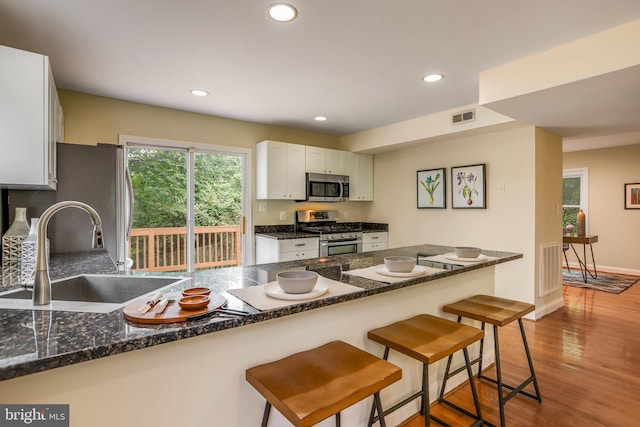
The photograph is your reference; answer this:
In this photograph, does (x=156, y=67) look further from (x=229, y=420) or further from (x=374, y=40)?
(x=229, y=420)

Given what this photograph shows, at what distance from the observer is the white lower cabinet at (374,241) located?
477 cm

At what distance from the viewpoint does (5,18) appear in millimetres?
1898

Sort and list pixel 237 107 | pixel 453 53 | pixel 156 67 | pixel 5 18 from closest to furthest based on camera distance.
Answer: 1. pixel 5 18
2. pixel 453 53
3. pixel 156 67
4. pixel 237 107

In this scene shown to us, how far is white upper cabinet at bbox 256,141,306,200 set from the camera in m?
4.14

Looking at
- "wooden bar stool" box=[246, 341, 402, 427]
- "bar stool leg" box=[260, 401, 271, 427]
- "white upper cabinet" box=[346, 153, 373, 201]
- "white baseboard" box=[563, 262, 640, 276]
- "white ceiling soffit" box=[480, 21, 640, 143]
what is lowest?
"white baseboard" box=[563, 262, 640, 276]

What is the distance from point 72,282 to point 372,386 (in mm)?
1485

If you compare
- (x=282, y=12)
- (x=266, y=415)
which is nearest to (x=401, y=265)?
(x=266, y=415)

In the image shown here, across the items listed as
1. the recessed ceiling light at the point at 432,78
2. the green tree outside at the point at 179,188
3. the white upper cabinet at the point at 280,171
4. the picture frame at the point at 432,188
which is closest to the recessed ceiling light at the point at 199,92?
the green tree outside at the point at 179,188

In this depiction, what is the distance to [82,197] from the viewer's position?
2465mm

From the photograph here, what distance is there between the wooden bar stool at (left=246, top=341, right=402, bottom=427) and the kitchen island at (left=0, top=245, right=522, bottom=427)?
3.8 inches

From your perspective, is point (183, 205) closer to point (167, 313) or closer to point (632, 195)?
point (167, 313)

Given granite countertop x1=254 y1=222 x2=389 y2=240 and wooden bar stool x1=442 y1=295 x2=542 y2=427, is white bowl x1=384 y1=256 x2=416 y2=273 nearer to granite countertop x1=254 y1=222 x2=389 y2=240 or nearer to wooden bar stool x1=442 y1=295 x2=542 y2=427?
wooden bar stool x1=442 y1=295 x2=542 y2=427

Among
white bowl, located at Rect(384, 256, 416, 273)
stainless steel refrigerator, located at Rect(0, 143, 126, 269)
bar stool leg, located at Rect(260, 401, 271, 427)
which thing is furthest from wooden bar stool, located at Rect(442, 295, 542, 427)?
stainless steel refrigerator, located at Rect(0, 143, 126, 269)

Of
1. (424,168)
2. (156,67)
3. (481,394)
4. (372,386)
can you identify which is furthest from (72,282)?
(424,168)
